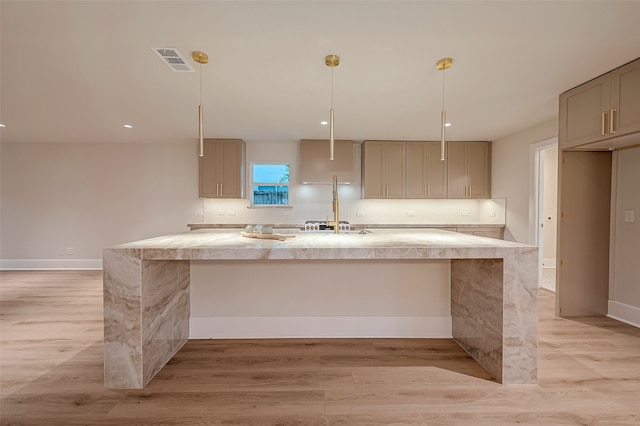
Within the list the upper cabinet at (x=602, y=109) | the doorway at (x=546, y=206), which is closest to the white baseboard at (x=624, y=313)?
the doorway at (x=546, y=206)

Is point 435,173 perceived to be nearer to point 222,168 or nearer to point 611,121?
point 611,121

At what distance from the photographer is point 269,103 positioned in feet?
10.6

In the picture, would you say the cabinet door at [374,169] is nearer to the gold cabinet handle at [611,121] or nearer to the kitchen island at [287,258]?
the gold cabinet handle at [611,121]

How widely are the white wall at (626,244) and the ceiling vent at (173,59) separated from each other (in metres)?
4.16

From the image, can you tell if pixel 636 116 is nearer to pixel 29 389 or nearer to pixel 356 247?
pixel 356 247

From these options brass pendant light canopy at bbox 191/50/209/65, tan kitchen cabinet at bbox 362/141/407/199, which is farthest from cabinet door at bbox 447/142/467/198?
brass pendant light canopy at bbox 191/50/209/65

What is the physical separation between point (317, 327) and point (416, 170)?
3.51 metres

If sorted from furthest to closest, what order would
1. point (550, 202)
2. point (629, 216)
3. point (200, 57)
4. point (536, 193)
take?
point (550, 202) < point (536, 193) < point (629, 216) < point (200, 57)

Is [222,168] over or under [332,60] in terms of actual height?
under

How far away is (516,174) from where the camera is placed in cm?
436

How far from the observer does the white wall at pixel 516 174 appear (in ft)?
13.2

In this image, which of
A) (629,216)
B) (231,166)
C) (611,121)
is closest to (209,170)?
(231,166)

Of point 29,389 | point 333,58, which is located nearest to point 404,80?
point 333,58

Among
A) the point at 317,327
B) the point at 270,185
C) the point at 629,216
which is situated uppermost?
the point at 270,185
